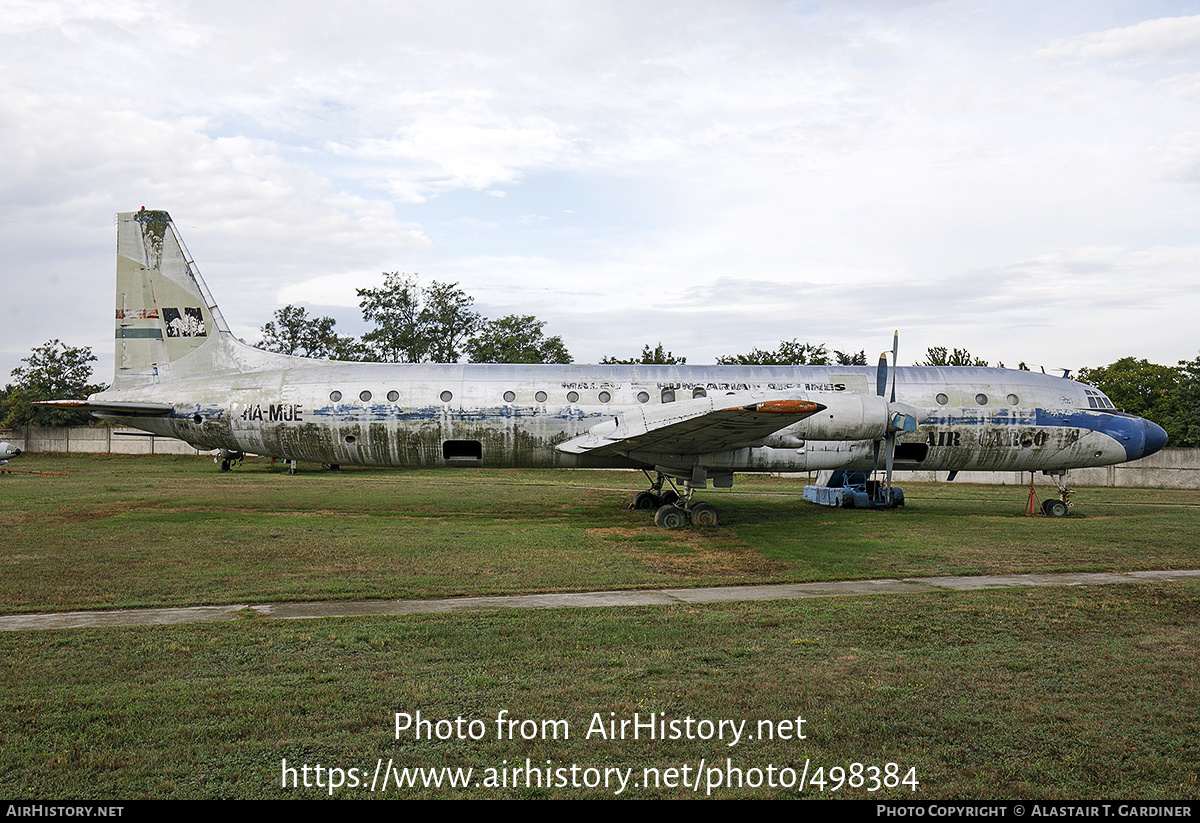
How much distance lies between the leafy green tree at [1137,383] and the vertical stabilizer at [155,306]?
184ft

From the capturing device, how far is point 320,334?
65.4 meters

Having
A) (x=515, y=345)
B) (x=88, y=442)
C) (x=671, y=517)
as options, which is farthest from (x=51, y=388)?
(x=671, y=517)

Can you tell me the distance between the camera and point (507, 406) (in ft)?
62.2

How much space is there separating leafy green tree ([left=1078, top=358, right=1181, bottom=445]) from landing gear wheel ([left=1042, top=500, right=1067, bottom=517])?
38828 millimetres

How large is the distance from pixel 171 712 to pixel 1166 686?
27.8 feet

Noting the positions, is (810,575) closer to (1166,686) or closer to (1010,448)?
(1166,686)

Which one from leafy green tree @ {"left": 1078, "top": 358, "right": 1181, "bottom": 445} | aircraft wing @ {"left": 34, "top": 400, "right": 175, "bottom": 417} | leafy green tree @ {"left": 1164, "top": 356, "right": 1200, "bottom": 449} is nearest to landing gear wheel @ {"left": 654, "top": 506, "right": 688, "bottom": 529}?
aircraft wing @ {"left": 34, "top": 400, "right": 175, "bottom": 417}

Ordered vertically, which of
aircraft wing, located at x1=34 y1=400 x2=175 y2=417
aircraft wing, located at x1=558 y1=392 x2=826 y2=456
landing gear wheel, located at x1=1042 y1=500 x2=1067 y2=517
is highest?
aircraft wing, located at x1=34 y1=400 x2=175 y2=417

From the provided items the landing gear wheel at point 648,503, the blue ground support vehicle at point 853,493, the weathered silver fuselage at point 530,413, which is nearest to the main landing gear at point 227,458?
the weathered silver fuselage at point 530,413

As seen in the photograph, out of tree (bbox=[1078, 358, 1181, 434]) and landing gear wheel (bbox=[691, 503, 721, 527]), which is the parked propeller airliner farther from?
tree (bbox=[1078, 358, 1181, 434])

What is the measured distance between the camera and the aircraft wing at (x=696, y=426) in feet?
48.0

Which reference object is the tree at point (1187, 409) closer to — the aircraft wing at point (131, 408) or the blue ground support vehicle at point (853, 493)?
the blue ground support vehicle at point (853, 493)

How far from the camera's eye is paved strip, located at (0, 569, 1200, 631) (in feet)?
29.7

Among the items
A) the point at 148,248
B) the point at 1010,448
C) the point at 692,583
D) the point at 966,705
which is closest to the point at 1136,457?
the point at 1010,448
